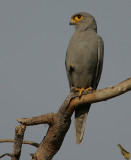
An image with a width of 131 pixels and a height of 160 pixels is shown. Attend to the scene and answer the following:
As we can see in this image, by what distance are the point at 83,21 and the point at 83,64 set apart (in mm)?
1367

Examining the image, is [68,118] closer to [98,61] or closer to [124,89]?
[124,89]

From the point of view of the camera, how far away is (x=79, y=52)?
6230 millimetres

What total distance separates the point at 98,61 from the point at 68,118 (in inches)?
69.0

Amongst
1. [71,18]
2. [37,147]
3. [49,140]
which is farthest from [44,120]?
[71,18]

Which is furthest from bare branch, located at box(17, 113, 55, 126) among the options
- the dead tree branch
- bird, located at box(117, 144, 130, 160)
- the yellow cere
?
the yellow cere

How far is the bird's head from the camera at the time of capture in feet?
22.9

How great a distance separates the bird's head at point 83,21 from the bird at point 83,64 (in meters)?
0.27

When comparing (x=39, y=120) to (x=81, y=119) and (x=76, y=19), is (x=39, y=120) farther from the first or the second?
(x=76, y=19)

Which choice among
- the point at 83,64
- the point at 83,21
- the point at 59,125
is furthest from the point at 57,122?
the point at 83,21

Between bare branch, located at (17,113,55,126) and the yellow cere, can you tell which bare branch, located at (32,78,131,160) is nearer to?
bare branch, located at (17,113,55,126)

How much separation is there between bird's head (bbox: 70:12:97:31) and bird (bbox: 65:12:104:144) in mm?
272

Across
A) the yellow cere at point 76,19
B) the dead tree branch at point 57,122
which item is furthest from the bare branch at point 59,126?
the yellow cere at point 76,19

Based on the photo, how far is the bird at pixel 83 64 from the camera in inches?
246

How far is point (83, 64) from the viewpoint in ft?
20.6
